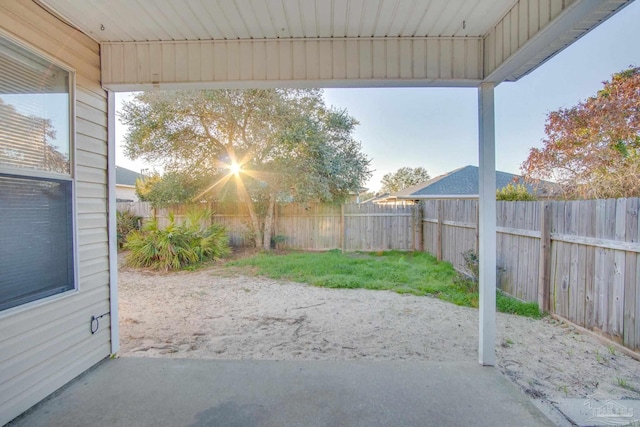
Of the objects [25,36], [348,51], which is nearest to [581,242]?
[348,51]

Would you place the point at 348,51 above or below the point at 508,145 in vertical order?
below

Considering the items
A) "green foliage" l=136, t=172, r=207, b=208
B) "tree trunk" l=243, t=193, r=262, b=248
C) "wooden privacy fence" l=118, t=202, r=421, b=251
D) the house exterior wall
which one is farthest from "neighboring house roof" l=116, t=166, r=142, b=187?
the house exterior wall

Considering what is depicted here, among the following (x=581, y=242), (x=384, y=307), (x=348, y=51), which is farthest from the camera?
(x=384, y=307)

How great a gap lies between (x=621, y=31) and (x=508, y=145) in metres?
3.86

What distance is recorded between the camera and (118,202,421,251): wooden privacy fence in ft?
29.0

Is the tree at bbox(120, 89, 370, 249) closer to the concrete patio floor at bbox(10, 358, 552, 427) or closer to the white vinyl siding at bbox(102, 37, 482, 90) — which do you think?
the white vinyl siding at bbox(102, 37, 482, 90)

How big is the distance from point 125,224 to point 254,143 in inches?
195

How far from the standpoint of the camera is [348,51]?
2418 millimetres

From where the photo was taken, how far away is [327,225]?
9.24m

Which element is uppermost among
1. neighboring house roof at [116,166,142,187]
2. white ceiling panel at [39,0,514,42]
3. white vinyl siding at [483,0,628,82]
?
neighboring house roof at [116,166,142,187]

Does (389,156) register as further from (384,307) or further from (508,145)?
(384,307)

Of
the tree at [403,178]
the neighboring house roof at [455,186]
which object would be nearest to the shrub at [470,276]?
the neighboring house roof at [455,186]

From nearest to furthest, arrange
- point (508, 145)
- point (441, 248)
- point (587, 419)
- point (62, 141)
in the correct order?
point (587, 419) < point (62, 141) < point (441, 248) < point (508, 145)

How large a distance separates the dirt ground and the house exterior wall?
639mm
